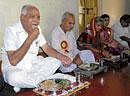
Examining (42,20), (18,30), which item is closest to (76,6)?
(42,20)

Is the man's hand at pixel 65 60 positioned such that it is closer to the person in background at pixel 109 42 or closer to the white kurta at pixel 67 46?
the white kurta at pixel 67 46

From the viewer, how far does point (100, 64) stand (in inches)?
146

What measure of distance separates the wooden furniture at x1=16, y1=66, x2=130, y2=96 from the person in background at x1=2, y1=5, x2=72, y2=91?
0.56 feet

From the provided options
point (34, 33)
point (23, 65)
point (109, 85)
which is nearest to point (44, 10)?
point (23, 65)

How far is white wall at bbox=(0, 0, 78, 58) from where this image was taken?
12.4 feet

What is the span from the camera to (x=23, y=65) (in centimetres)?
301

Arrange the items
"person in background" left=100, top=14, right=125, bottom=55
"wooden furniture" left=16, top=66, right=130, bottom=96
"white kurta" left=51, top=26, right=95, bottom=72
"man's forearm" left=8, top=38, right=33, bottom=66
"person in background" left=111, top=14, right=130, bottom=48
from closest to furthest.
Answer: "man's forearm" left=8, top=38, right=33, bottom=66 → "wooden furniture" left=16, top=66, right=130, bottom=96 → "white kurta" left=51, top=26, right=95, bottom=72 → "person in background" left=100, top=14, right=125, bottom=55 → "person in background" left=111, top=14, right=130, bottom=48

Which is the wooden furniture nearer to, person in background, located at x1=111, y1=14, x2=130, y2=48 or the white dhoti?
the white dhoti

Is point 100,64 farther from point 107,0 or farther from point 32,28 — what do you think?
point 107,0

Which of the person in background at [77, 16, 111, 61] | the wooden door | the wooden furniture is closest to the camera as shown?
the wooden furniture

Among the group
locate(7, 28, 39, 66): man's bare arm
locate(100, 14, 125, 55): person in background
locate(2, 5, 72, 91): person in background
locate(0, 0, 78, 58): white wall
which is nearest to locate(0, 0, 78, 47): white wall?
locate(0, 0, 78, 58): white wall

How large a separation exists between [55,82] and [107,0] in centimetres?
356

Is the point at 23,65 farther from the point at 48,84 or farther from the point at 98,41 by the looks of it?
the point at 98,41

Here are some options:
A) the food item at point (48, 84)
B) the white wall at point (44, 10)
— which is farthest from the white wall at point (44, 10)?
the food item at point (48, 84)
